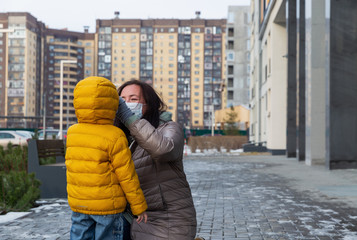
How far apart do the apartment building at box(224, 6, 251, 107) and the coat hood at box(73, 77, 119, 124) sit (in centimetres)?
8108

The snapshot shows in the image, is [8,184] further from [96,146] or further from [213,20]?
[213,20]

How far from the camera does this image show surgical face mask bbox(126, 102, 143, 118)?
2627 millimetres

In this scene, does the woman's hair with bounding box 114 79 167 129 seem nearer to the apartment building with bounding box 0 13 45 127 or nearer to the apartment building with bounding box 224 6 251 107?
the apartment building with bounding box 224 6 251 107

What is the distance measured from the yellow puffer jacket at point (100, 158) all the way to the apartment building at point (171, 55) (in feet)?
506

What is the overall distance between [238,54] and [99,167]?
82197 mm

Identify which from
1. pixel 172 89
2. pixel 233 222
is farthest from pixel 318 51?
pixel 172 89

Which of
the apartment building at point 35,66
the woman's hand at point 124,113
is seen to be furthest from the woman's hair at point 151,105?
the apartment building at point 35,66

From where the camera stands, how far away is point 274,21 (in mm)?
30938

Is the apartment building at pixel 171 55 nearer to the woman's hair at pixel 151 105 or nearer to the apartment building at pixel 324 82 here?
the apartment building at pixel 324 82

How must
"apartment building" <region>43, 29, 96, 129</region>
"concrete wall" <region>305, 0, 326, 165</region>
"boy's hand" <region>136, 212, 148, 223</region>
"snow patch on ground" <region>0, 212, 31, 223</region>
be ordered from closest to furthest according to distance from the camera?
"boy's hand" <region>136, 212, 148, 223</region> < "snow patch on ground" <region>0, 212, 31, 223</region> < "concrete wall" <region>305, 0, 326, 165</region> < "apartment building" <region>43, 29, 96, 129</region>

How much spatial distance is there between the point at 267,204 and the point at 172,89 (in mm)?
150477

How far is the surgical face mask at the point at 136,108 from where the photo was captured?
8.62 feet

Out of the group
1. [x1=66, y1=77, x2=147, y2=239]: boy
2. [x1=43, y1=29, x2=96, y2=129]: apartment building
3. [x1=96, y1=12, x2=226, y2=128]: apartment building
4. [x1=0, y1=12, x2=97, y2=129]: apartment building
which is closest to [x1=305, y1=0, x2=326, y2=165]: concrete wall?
[x1=66, y1=77, x2=147, y2=239]: boy

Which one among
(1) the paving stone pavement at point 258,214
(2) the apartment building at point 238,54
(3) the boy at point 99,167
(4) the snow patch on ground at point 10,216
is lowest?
(4) the snow patch on ground at point 10,216
